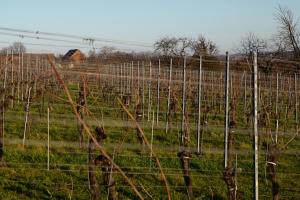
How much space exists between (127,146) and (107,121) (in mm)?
2123

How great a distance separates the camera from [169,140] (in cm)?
995

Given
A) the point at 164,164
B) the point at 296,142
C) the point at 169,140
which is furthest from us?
the point at 296,142

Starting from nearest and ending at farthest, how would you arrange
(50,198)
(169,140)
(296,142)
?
(50,198) → (169,140) → (296,142)

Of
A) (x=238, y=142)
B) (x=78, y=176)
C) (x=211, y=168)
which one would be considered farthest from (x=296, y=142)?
(x=78, y=176)

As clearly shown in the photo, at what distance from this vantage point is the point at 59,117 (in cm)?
1128

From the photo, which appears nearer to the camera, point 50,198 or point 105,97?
point 50,198

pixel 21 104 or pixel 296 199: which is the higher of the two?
pixel 21 104

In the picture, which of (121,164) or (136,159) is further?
(136,159)

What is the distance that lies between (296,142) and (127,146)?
14.3 feet

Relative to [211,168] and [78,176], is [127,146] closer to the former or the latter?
[211,168]

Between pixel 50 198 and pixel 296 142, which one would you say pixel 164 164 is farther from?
pixel 296 142

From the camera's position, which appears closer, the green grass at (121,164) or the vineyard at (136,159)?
the vineyard at (136,159)

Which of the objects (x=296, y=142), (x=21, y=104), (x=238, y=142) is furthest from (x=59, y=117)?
(x=296, y=142)

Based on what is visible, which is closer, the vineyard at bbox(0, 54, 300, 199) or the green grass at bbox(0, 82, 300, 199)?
the vineyard at bbox(0, 54, 300, 199)
